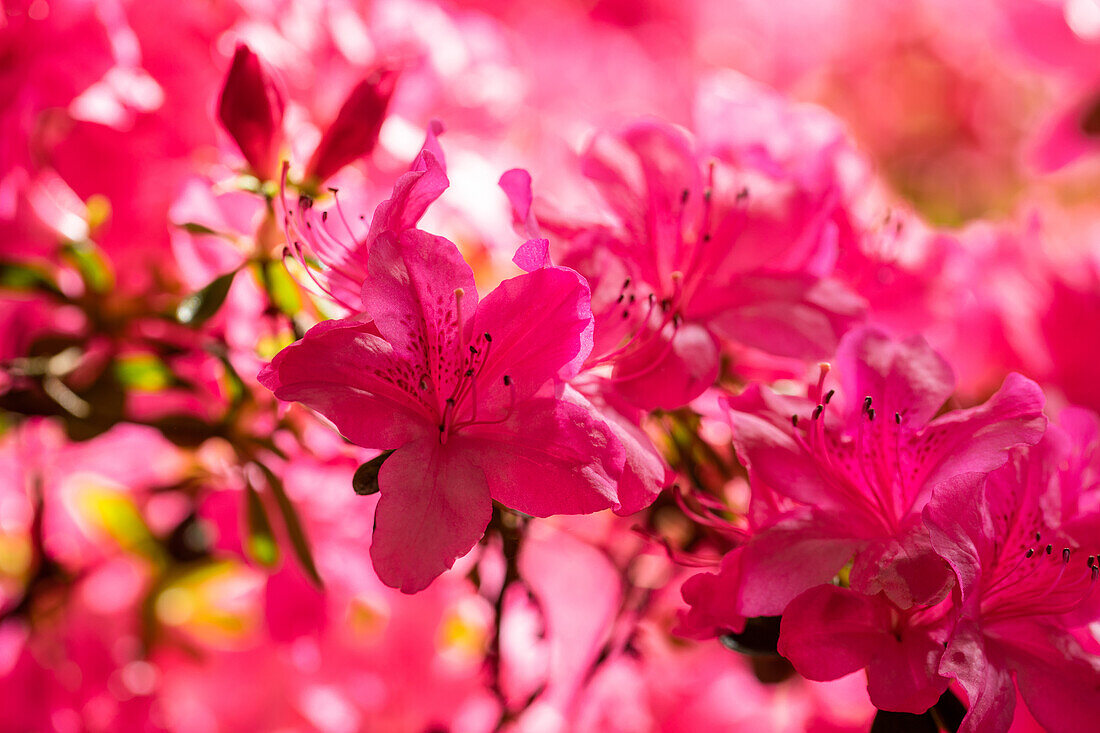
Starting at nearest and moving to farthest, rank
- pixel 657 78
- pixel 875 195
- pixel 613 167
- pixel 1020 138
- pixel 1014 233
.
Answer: pixel 613 167, pixel 875 195, pixel 1014 233, pixel 657 78, pixel 1020 138

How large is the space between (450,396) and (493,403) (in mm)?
27

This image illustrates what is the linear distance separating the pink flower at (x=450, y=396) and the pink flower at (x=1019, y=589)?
175 millimetres

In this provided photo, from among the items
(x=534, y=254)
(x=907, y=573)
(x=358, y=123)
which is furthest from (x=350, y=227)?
(x=907, y=573)

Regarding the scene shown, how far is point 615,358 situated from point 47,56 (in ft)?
1.74

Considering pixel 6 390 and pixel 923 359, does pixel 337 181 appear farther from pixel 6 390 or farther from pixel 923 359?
pixel 923 359

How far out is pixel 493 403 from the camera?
0.50 metres

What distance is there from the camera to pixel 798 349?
1.95 feet

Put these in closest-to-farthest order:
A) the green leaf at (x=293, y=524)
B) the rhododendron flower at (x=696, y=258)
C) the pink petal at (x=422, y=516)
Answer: the pink petal at (x=422, y=516) < the rhododendron flower at (x=696, y=258) < the green leaf at (x=293, y=524)

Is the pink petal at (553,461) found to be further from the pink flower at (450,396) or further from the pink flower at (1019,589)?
the pink flower at (1019,589)

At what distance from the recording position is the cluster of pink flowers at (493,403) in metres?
0.49

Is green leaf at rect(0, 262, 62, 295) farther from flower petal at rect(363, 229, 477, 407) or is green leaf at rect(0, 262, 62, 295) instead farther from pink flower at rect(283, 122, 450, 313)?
flower petal at rect(363, 229, 477, 407)

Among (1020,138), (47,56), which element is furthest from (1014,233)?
(1020,138)

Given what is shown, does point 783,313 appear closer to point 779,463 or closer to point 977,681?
point 779,463

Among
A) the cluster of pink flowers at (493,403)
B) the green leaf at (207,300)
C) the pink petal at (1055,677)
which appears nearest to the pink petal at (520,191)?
the cluster of pink flowers at (493,403)
